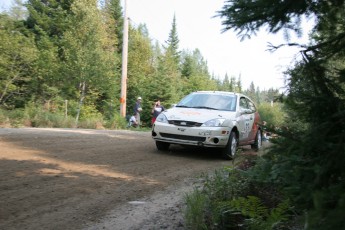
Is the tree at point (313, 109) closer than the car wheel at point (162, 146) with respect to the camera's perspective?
Yes

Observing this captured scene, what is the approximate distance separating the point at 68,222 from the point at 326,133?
284 centimetres

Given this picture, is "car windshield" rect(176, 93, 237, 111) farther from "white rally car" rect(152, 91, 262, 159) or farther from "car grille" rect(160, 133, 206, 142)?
"car grille" rect(160, 133, 206, 142)

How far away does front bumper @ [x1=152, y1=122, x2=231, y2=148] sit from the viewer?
818cm

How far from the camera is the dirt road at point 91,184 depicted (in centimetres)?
385

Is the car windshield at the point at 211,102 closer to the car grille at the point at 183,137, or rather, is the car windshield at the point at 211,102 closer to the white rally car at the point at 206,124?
the white rally car at the point at 206,124

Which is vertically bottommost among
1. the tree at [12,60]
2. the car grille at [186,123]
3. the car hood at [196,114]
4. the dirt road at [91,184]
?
the dirt road at [91,184]

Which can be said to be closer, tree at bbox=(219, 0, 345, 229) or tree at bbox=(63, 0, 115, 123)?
tree at bbox=(219, 0, 345, 229)

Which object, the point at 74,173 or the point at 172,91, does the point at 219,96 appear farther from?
the point at 172,91

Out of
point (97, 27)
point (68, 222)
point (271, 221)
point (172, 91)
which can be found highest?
point (97, 27)

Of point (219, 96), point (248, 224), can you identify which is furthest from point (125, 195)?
point (219, 96)

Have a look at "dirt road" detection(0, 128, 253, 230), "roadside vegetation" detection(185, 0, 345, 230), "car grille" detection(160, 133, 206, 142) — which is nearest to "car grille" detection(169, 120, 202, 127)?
"car grille" detection(160, 133, 206, 142)

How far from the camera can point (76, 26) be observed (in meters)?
32.1

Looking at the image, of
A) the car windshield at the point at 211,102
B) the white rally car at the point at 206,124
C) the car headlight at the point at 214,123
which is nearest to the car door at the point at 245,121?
the white rally car at the point at 206,124

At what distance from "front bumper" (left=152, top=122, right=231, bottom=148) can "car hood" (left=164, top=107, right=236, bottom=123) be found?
0.24 metres
